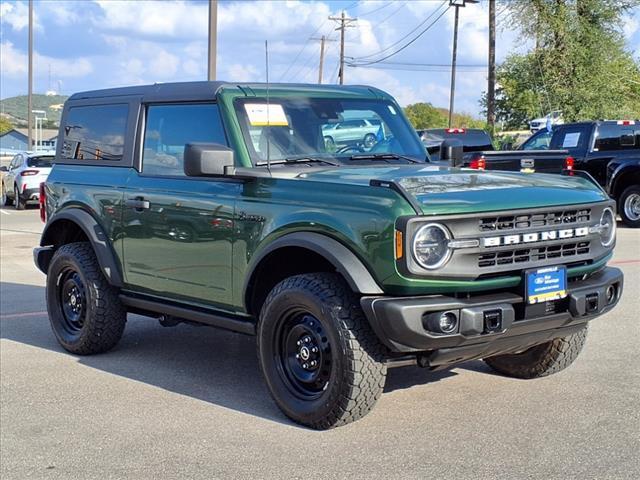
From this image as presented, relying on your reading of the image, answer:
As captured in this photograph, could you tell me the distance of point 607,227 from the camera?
17.6 ft

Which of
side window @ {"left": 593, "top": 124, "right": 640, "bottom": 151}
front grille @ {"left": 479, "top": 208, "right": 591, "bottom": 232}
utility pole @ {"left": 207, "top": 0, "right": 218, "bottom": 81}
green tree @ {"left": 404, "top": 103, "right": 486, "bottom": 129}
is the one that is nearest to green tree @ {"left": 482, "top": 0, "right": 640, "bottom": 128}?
side window @ {"left": 593, "top": 124, "right": 640, "bottom": 151}

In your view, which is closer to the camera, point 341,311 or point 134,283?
point 341,311

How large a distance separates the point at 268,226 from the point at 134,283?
65.9 inches

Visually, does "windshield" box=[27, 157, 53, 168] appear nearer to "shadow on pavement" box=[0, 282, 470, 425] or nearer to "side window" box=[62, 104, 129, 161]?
"shadow on pavement" box=[0, 282, 470, 425]

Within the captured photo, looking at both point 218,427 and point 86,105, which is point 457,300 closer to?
point 218,427

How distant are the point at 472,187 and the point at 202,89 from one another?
212cm

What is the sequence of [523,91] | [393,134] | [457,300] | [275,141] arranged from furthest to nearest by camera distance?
[523,91] → [393,134] → [275,141] → [457,300]

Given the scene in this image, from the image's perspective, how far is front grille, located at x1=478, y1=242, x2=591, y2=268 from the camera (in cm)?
464

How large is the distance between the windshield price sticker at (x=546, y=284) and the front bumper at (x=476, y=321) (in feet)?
0.17

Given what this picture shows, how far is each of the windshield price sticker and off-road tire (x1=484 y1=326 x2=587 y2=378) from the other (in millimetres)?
883

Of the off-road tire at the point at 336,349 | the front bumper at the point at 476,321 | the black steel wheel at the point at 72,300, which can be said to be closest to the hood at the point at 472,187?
the front bumper at the point at 476,321

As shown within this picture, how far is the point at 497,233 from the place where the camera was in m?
4.63

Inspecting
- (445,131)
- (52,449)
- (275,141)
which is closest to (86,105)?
(275,141)

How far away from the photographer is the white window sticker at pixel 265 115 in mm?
5750
